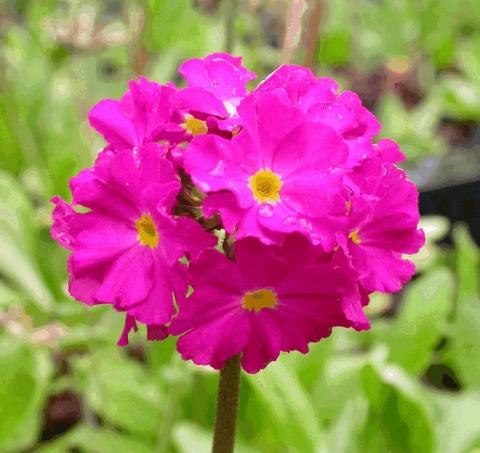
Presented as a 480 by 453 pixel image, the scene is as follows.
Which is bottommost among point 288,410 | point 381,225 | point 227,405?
point 288,410

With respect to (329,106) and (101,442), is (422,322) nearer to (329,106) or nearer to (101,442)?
(101,442)

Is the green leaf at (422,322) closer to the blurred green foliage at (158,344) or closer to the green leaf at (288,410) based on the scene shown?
the blurred green foliage at (158,344)

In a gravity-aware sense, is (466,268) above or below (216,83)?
below

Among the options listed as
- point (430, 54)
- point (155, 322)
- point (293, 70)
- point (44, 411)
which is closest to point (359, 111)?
point (293, 70)

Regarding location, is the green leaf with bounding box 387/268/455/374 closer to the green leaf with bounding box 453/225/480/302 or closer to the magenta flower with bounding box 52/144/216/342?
the green leaf with bounding box 453/225/480/302

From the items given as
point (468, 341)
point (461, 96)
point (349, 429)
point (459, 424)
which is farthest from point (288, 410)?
point (461, 96)

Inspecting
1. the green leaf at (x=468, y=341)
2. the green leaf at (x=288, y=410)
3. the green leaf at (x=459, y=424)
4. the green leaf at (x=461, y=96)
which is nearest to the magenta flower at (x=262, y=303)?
the green leaf at (x=288, y=410)
